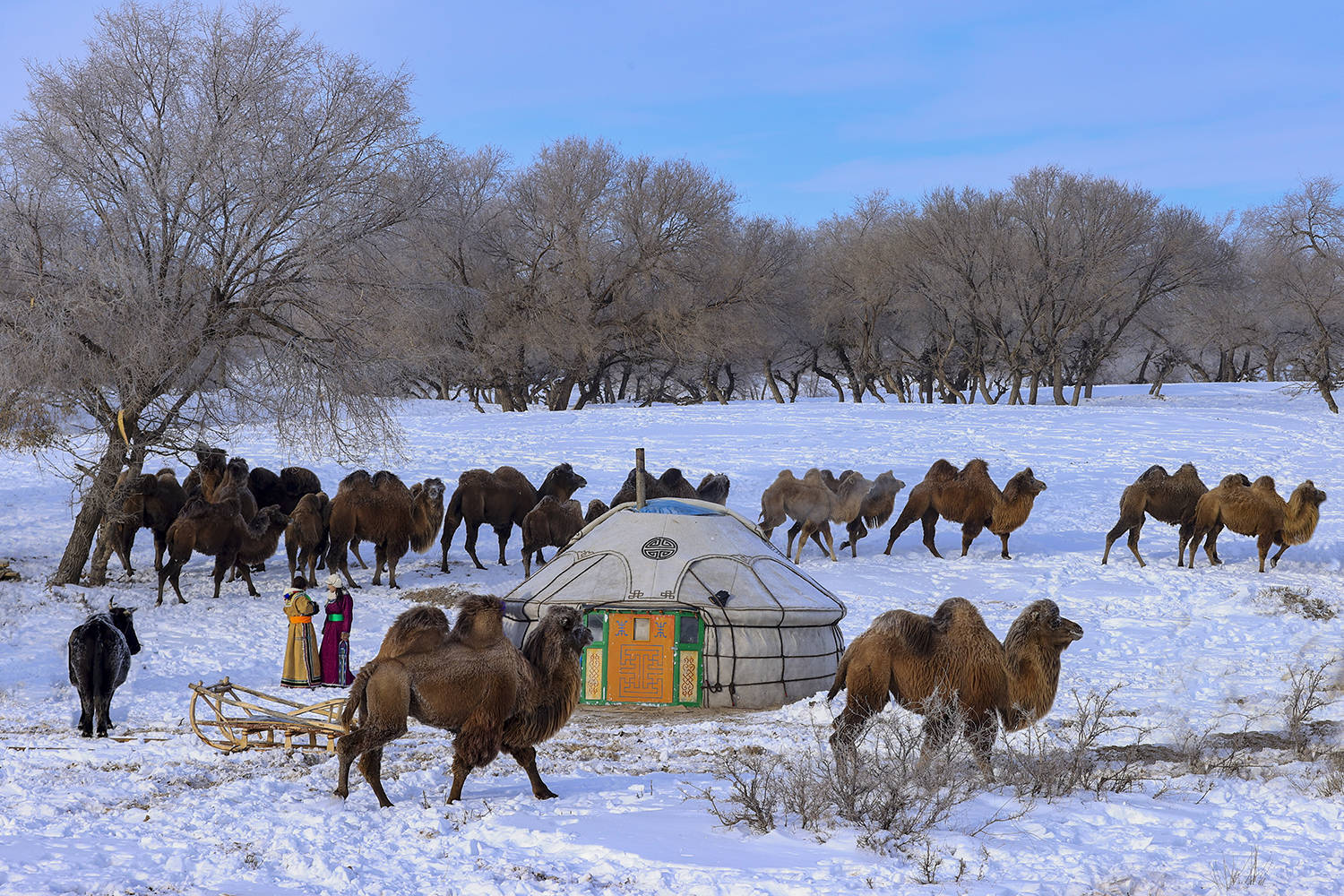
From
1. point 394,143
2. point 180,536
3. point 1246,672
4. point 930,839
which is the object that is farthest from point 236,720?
point 394,143

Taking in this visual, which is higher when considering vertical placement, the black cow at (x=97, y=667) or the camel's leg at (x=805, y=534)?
the camel's leg at (x=805, y=534)

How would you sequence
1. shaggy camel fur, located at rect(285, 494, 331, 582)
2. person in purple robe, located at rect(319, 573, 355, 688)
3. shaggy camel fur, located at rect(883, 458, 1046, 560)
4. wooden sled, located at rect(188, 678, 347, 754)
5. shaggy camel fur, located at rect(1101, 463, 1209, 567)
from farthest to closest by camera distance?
shaggy camel fur, located at rect(883, 458, 1046, 560) < shaggy camel fur, located at rect(1101, 463, 1209, 567) < shaggy camel fur, located at rect(285, 494, 331, 582) < person in purple robe, located at rect(319, 573, 355, 688) < wooden sled, located at rect(188, 678, 347, 754)

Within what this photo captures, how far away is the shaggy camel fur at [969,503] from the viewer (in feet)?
57.9

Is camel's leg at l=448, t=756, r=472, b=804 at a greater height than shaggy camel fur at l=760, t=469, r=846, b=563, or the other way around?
shaggy camel fur at l=760, t=469, r=846, b=563

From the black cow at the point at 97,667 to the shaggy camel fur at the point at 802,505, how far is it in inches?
394

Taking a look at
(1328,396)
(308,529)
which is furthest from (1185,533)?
(1328,396)

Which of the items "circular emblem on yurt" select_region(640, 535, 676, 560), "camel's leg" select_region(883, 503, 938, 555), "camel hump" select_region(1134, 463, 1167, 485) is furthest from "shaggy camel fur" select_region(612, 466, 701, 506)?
"camel hump" select_region(1134, 463, 1167, 485)

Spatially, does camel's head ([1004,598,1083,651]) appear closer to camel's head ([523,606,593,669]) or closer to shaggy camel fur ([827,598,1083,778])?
shaggy camel fur ([827,598,1083,778])

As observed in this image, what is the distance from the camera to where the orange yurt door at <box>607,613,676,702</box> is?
440 inches

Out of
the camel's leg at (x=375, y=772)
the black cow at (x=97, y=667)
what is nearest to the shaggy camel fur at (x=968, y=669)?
the camel's leg at (x=375, y=772)

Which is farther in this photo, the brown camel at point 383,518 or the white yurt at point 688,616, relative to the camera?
the brown camel at point 383,518

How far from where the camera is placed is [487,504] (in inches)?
687

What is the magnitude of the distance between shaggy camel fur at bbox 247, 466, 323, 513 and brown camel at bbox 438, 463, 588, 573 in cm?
237

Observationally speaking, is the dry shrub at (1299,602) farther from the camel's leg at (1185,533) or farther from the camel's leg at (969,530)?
the camel's leg at (969,530)
